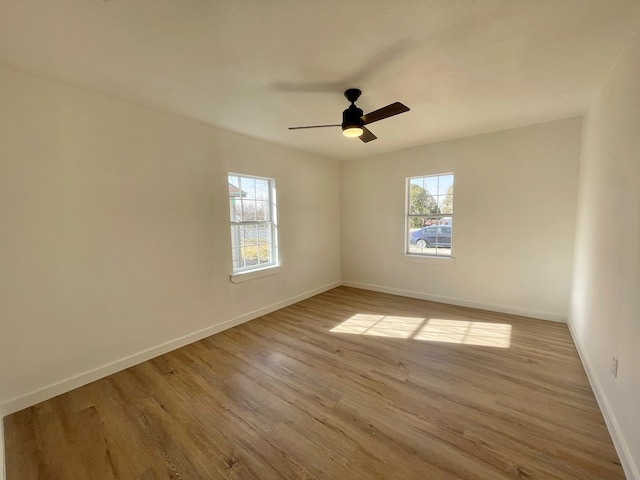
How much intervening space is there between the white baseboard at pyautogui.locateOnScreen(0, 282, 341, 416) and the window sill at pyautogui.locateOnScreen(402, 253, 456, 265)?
8.06ft

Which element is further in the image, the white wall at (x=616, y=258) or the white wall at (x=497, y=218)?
the white wall at (x=497, y=218)

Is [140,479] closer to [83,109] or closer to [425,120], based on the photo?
[83,109]

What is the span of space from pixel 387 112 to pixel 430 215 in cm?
259

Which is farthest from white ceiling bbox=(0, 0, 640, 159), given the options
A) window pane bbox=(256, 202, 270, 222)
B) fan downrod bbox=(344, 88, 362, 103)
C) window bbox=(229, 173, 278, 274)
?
window pane bbox=(256, 202, 270, 222)

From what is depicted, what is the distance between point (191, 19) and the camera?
1488 millimetres

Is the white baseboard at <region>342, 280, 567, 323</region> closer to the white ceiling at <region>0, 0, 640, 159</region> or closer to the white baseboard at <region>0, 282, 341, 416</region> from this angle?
the white baseboard at <region>0, 282, 341, 416</region>

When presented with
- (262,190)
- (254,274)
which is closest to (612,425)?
(254,274)

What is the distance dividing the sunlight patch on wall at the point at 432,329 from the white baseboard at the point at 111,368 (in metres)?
1.34

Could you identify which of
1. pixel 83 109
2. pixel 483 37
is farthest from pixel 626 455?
pixel 83 109

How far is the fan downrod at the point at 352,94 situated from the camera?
2275 mm

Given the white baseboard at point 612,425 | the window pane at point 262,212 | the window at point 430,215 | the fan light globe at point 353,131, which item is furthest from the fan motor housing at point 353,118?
the white baseboard at point 612,425

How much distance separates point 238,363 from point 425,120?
3.32 metres

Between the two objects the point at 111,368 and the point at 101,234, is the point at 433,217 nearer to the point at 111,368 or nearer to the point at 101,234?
the point at 101,234

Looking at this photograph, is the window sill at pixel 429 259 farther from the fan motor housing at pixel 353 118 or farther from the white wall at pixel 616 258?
the fan motor housing at pixel 353 118
